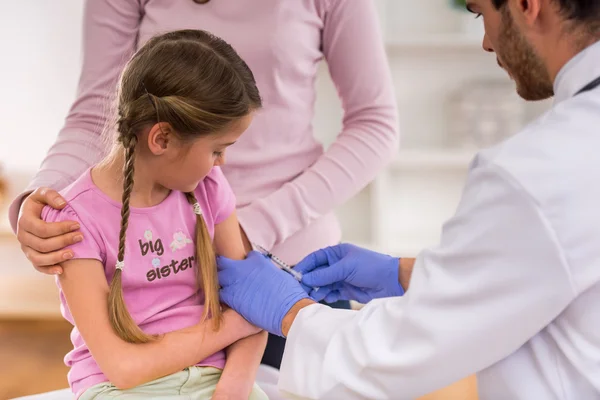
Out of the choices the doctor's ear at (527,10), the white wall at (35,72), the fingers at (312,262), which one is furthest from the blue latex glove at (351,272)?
the white wall at (35,72)

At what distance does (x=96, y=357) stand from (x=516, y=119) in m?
2.50

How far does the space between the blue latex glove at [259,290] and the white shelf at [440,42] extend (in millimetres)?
2067

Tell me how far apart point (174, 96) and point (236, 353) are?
0.45 meters

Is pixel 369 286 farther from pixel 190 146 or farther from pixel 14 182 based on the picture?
pixel 14 182

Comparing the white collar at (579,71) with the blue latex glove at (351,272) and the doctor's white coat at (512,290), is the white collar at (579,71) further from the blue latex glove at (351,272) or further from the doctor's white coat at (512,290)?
the blue latex glove at (351,272)

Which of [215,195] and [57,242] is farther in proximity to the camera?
[215,195]

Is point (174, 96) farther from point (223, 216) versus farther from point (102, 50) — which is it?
point (102, 50)

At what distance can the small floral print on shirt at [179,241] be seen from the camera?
47.7 inches

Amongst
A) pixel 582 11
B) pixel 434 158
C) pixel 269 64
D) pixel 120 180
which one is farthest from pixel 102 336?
pixel 434 158

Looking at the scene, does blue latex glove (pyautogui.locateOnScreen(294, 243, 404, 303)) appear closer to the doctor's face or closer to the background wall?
the doctor's face

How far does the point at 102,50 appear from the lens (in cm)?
142

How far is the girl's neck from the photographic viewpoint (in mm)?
1165

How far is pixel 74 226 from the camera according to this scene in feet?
3.62

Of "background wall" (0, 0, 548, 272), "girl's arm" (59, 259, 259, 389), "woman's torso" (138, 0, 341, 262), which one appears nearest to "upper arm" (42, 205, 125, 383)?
"girl's arm" (59, 259, 259, 389)
